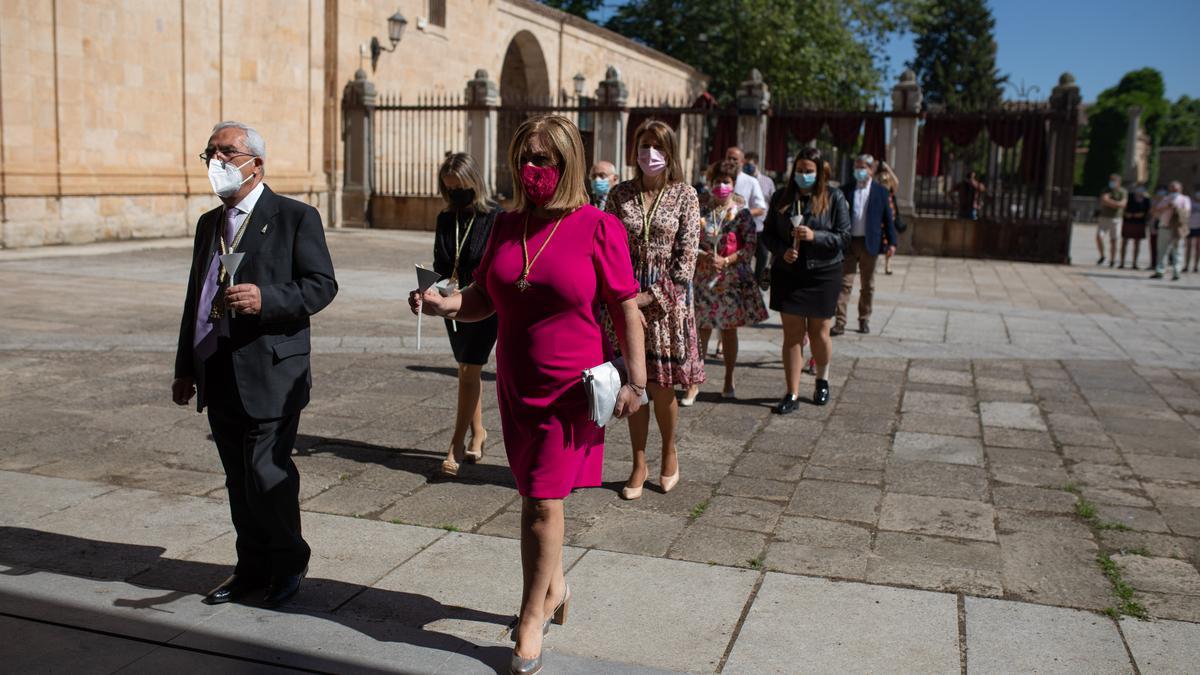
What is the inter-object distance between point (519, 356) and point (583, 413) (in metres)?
0.26

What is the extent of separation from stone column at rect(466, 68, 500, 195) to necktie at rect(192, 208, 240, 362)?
59.6ft

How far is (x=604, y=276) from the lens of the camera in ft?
10.8

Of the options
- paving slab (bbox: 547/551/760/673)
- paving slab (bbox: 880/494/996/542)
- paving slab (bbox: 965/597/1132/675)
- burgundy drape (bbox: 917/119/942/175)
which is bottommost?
paving slab (bbox: 547/551/760/673)

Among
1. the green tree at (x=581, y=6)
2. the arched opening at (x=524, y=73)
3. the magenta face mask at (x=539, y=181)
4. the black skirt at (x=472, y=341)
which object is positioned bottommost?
the black skirt at (x=472, y=341)

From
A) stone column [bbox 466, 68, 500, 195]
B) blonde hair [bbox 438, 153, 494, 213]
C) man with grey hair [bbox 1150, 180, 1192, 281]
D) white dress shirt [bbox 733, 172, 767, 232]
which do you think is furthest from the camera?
stone column [bbox 466, 68, 500, 195]

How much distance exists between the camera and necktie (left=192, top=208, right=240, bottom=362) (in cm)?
360

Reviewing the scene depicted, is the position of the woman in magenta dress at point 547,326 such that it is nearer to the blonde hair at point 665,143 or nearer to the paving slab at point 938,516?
the blonde hair at point 665,143

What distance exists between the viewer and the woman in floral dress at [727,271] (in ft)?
23.5

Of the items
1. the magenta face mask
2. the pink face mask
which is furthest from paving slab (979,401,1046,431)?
the magenta face mask

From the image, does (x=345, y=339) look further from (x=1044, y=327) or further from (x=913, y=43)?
(x=913, y=43)

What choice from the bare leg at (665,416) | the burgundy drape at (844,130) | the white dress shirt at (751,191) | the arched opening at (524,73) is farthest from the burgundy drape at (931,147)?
the bare leg at (665,416)

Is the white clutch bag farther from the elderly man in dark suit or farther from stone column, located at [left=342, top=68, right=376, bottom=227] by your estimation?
stone column, located at [left=342, top=68, right=376, bottom=227]

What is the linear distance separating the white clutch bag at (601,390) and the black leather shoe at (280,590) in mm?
1303

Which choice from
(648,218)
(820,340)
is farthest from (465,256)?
(820,340)
